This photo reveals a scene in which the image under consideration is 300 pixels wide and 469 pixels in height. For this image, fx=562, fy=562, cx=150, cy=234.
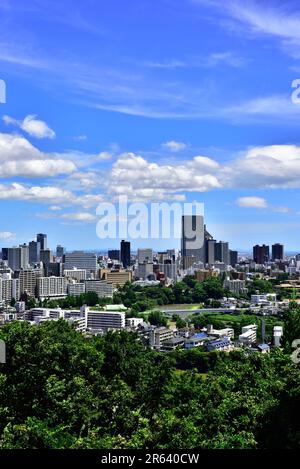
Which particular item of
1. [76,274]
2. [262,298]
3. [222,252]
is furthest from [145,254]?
[262,298]

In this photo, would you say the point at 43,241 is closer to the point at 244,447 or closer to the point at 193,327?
the point at 193,327

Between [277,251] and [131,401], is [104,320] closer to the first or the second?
[131,401]

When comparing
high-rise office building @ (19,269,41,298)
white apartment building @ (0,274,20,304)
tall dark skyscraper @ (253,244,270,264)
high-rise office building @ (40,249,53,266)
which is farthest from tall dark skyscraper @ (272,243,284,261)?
white apartment building @ (0,274,20,304)

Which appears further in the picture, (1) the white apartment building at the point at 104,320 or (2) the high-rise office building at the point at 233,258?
(2) the high-rise office building at the point at 233,258

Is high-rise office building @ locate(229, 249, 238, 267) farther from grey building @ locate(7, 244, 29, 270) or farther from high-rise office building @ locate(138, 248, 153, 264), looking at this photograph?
grey building @ locate(7, 244, 29, 270)

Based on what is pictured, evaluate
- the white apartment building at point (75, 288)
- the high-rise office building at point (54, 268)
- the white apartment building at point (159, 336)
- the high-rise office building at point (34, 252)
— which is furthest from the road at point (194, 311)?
the high-rise office building at point (34, 252)

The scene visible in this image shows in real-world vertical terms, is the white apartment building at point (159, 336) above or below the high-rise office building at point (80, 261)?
below

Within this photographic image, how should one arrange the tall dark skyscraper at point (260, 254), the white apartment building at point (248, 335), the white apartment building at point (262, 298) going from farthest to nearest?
the tall dark skyscraper at point (260, 254), the white apartment building at point (262, 298), the white apartment building at point (248, 335)

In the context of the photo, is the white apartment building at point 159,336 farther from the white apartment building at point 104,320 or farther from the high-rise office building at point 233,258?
the high-rise office building at point 233,258
